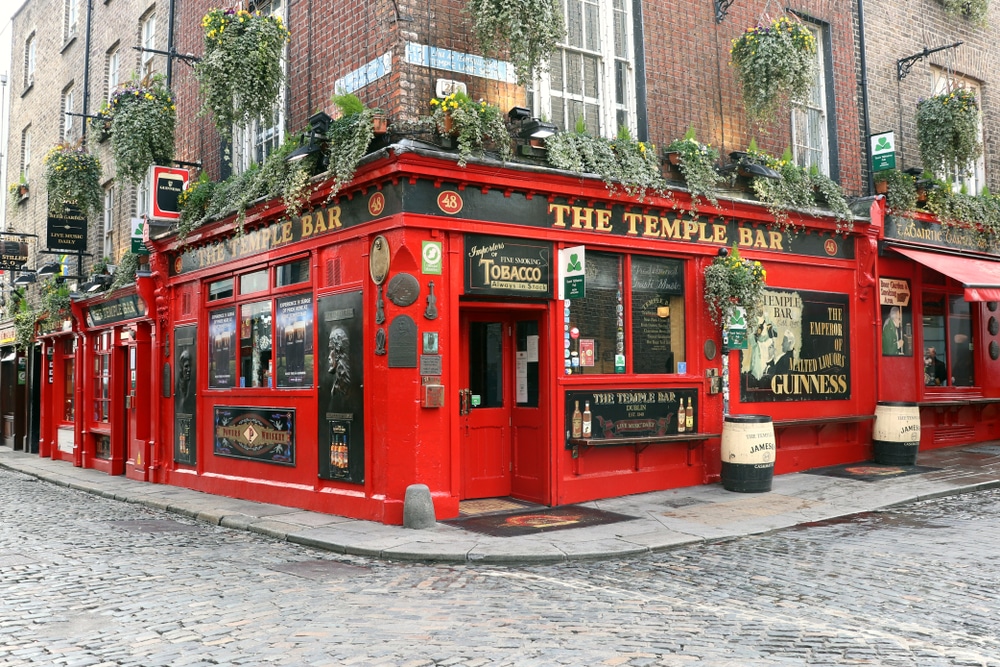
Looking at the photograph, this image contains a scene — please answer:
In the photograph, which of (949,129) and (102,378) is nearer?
(949,129)

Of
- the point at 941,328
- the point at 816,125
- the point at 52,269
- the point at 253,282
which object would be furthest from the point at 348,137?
the point at 52,269

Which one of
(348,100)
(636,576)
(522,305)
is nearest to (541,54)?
(348,100)

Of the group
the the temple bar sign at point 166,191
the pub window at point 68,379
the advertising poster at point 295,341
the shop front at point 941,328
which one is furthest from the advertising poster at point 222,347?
the shop front at point 941,328

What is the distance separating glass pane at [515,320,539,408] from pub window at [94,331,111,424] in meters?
10.1

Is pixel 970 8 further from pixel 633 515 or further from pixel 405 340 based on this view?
pixel 405 340

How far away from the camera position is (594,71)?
1158 centimetres

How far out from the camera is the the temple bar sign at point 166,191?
13.7 metres

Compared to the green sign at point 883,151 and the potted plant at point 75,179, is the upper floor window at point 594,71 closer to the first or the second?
the green sign at point 883,151

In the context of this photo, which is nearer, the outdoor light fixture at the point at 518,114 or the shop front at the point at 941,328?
the outdoor light fixture at the point at 518,114

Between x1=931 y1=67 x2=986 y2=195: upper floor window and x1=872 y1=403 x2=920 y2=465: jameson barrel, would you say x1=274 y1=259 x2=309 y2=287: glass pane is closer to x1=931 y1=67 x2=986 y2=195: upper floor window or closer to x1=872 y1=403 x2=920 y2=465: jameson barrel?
x1=872 y1=403 x2=920 y2=465: jameson barrel

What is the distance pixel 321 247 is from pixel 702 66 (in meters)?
6.03

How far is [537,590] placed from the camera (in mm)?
6617

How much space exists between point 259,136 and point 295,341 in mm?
3876

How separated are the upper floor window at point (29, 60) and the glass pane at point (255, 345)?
51.8 ft
